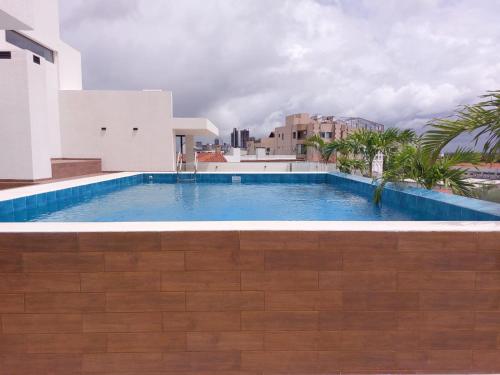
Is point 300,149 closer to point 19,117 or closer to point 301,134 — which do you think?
point 301,134

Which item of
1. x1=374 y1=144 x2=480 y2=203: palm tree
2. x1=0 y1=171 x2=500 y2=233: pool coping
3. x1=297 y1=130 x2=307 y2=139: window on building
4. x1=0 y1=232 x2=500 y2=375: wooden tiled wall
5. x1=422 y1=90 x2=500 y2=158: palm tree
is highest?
x1=297 y1=130 x2=307 y2=139: window on building

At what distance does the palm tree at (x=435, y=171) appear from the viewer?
5.35m

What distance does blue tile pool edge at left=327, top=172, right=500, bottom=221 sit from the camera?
376cm

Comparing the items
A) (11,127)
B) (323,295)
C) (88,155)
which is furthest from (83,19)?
(323,295)

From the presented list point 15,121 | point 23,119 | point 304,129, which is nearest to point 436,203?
point 23,119

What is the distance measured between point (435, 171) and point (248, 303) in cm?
502

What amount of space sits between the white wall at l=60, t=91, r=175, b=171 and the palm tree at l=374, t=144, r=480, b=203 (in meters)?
11.6

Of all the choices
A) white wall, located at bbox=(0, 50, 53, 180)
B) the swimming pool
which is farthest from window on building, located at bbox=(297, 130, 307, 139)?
white wall, located at bbox=(0, 50, 53, 180)

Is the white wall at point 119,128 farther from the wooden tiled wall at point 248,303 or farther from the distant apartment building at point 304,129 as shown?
the distant apartment building at point 304,129

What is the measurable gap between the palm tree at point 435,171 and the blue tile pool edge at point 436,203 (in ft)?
0.87

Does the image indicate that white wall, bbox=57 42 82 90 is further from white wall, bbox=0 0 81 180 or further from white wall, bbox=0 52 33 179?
white wall, bbox=0 52 33 179

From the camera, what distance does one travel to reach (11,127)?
880 cm

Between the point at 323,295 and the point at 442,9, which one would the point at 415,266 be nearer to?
the point at 323,295

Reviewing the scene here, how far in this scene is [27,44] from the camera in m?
13.3
